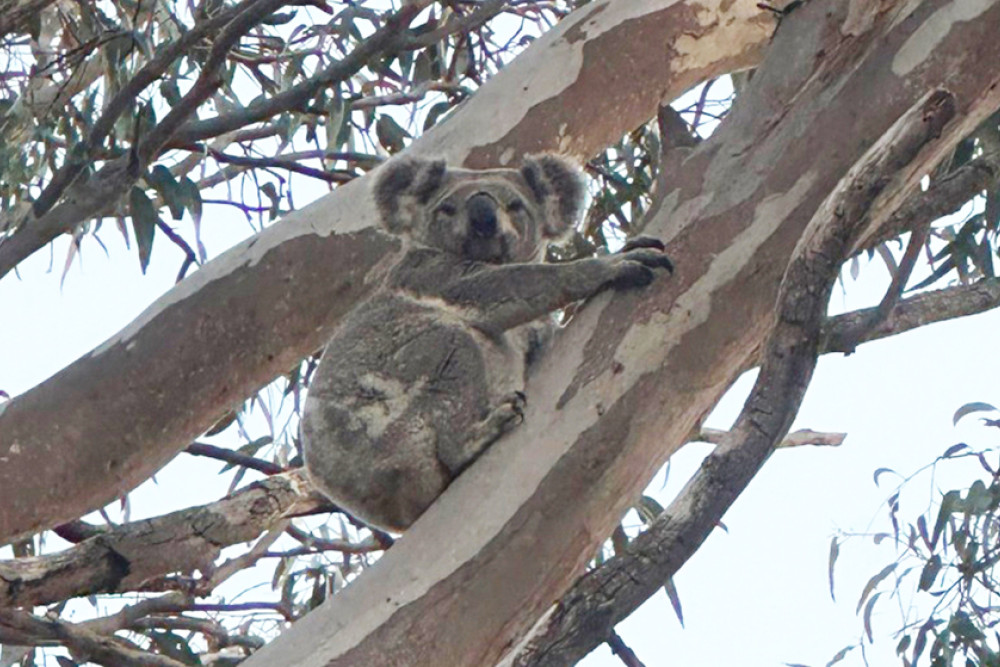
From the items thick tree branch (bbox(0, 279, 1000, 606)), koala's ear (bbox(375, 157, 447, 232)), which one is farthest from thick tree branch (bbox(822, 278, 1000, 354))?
koala's ear (bbox(375, 157, 447, 232))

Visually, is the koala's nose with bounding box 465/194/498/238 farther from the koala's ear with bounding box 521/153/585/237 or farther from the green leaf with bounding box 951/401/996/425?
the green leaf with bounding box 951/401/996/425

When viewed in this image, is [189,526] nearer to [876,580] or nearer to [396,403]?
[396,403]

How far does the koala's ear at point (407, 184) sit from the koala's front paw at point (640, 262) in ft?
3.00

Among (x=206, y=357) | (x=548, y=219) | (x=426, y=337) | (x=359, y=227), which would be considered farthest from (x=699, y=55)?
(x=206, y=357)

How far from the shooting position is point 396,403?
2.60 meters

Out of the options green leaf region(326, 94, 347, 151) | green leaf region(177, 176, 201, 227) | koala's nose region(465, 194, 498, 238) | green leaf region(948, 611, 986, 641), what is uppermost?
green leaf region(326, 94, 347, 151)

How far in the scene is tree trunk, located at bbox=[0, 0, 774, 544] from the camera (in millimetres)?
2656

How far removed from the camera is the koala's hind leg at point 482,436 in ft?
7.06

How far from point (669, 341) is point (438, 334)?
0.74 meters

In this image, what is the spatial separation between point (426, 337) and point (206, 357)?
0.42 meters

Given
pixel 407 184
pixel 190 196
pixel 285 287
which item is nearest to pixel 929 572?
pixel 407 184

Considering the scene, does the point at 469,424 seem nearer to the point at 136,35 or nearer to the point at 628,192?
the point at 136,35

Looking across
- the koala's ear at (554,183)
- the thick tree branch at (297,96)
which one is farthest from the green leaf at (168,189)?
the koala's ear at (554,183)

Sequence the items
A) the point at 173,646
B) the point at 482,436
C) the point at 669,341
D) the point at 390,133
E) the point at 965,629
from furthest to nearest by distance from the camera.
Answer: the point at 390,133
the point at 173,646
the point at 965,629
the point at 482,436
the point at 669,341
